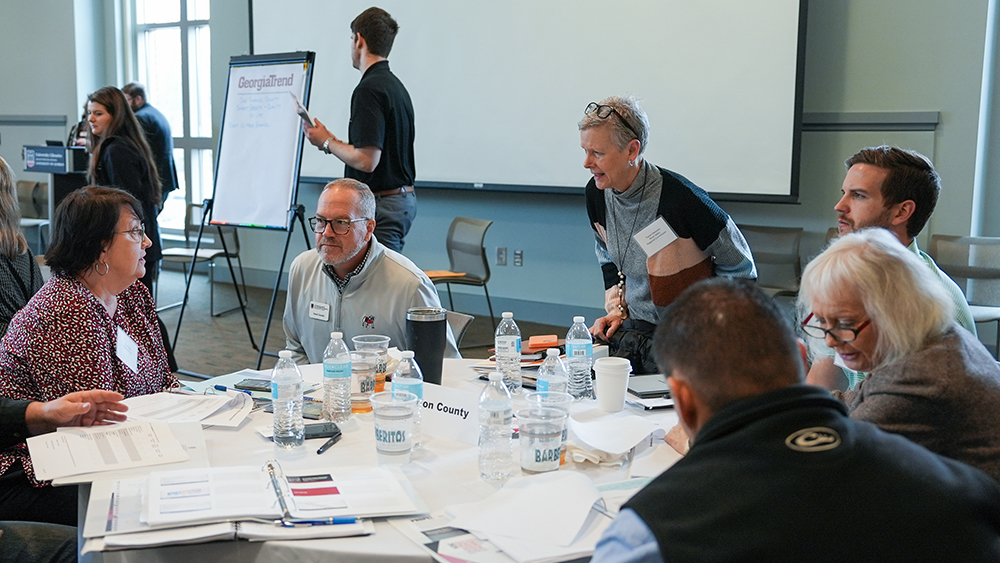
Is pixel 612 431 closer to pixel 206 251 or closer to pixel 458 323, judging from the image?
pixel 458 323

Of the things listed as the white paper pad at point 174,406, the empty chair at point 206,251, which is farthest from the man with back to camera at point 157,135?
the white paper pad at point 174,406

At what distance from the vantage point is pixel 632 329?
2.97 metres

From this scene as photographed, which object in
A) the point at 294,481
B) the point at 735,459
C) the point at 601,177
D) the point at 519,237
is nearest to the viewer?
the point at 735,459

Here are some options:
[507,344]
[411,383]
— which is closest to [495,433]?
[411,383]

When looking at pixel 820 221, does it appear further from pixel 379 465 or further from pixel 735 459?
pixel 735 459

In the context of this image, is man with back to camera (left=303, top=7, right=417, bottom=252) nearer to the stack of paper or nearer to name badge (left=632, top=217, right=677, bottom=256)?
name badge (left=632, top=217, right=677, bottom=256)

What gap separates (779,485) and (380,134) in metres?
3.33

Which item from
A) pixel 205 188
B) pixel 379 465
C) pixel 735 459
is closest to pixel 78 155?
pixel 205 188

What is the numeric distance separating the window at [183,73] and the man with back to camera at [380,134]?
460 cm

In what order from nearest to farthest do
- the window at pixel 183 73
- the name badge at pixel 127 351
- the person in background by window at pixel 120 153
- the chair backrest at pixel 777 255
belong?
the name badge at pixel 127 351 < the person in background by window at pixel 120 153 < the chair backrest at pixel 777 255 < the window at pixel 183 73

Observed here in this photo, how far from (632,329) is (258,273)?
19.1 ft

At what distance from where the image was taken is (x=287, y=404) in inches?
75.9

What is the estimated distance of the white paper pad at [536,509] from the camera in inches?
52.9

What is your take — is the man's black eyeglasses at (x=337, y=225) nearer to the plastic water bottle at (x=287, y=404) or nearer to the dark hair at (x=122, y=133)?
the plastic water bottle at (x=287, y=404)
